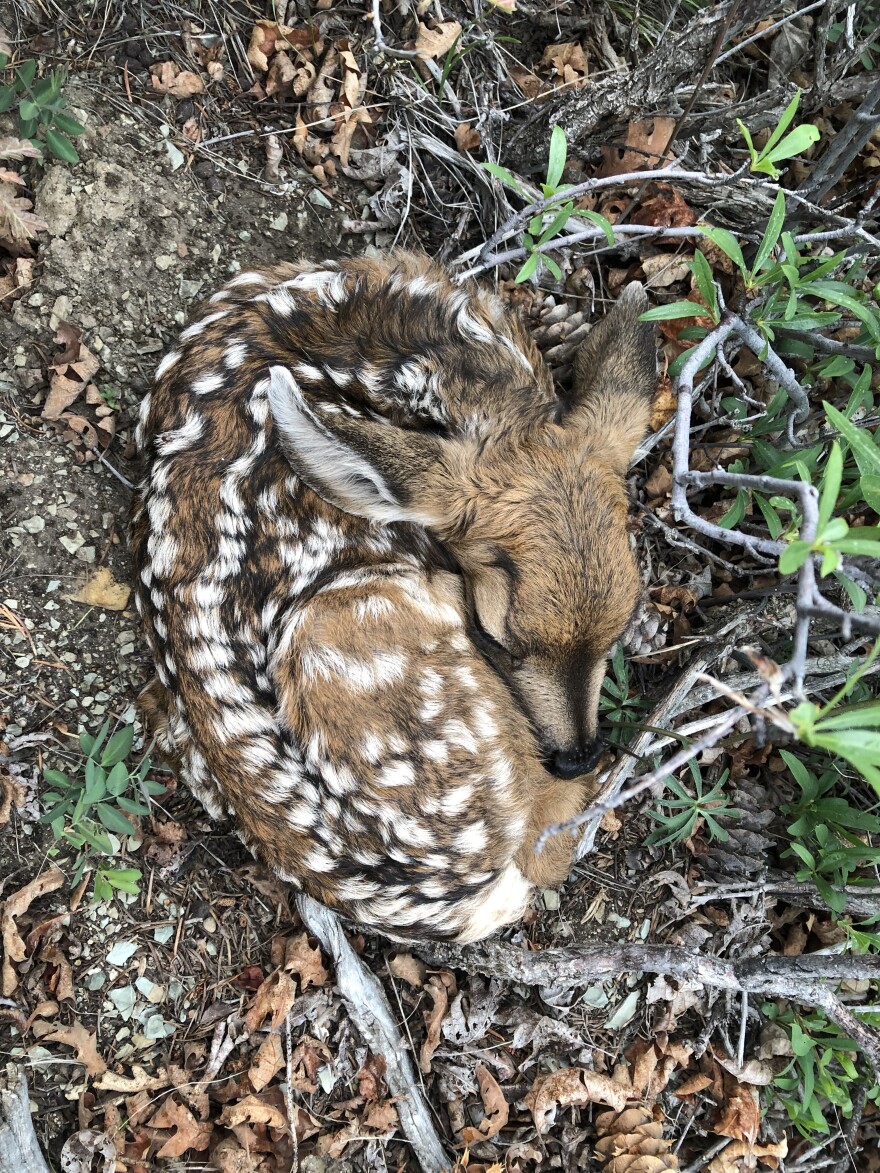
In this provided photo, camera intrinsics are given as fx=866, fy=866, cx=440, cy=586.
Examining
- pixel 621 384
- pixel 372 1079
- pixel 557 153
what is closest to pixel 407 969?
pixel 372 1079

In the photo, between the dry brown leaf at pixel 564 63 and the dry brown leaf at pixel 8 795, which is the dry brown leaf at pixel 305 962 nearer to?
the dry brown leaf at pixel 8 795

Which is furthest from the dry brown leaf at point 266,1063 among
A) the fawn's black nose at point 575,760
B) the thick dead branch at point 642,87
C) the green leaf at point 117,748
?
the thick dead branch at point 642,87

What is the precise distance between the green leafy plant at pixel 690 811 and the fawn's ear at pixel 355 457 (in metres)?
1.58

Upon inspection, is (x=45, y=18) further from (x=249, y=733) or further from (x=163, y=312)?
(x=249, y=733)

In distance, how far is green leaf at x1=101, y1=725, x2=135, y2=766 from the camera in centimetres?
305

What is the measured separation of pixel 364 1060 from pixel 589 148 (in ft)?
12.7

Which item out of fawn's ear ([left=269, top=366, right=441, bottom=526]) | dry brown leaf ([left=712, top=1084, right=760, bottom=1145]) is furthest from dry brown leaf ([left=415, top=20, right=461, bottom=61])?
dry brown leaf ([left=712, top=1084, right=760, bottom=1145])

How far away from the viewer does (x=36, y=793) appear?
323 centimetres

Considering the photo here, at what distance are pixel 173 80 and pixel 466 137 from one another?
124 centimetres

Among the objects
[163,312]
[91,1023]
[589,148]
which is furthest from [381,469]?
[91,1023]

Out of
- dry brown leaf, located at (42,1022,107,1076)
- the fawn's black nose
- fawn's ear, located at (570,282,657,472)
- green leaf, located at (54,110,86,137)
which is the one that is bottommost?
dry brown leaf, located at (42,1022,107,1076)

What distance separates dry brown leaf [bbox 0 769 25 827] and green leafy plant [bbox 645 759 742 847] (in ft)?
8.00

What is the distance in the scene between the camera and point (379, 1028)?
3334 millimetres

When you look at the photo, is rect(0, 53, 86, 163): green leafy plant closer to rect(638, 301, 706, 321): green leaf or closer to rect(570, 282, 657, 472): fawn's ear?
rect(570, 282, 657, 472): fawn's ear
